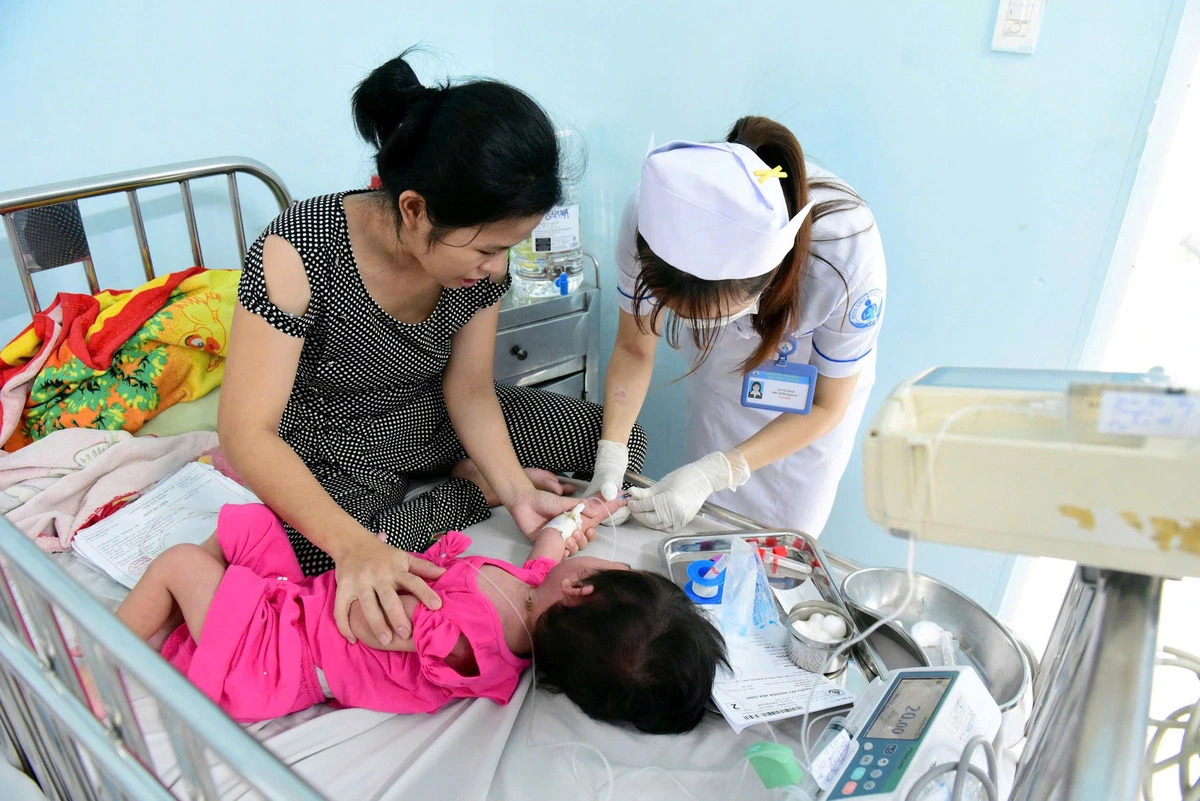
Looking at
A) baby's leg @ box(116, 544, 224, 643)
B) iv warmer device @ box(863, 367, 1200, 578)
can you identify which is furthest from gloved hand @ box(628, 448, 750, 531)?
iv warmer device @ box(863, 367, 1200, 578)

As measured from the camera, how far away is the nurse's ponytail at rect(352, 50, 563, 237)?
1191 millimetres

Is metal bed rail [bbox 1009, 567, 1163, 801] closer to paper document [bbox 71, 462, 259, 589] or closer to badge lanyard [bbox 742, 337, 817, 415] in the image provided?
badge lanyard [bbox 742, 337, 817, 415]

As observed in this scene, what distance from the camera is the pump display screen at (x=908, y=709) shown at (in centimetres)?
94

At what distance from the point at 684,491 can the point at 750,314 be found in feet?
1.21

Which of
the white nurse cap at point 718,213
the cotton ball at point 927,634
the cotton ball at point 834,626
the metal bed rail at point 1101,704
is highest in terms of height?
the white nurse cap at point 718,213

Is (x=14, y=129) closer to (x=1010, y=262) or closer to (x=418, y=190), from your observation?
(x=418, y=190)

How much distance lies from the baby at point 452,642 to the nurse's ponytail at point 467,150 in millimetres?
607

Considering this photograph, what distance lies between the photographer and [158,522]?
1.57m

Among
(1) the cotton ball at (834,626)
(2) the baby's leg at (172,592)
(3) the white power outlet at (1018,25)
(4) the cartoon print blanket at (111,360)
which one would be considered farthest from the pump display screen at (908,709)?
(4) the cartoon print blanket at (111,360)

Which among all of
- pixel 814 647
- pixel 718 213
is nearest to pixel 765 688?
pixel 814 647

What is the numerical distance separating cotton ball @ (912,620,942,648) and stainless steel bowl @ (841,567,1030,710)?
19 mm

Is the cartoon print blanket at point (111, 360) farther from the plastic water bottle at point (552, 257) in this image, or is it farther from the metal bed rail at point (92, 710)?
the plastic water bottle at point (552, 257)

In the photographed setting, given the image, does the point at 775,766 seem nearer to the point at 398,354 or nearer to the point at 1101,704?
the point at 1101,704

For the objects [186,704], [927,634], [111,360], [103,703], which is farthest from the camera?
[111,360]
